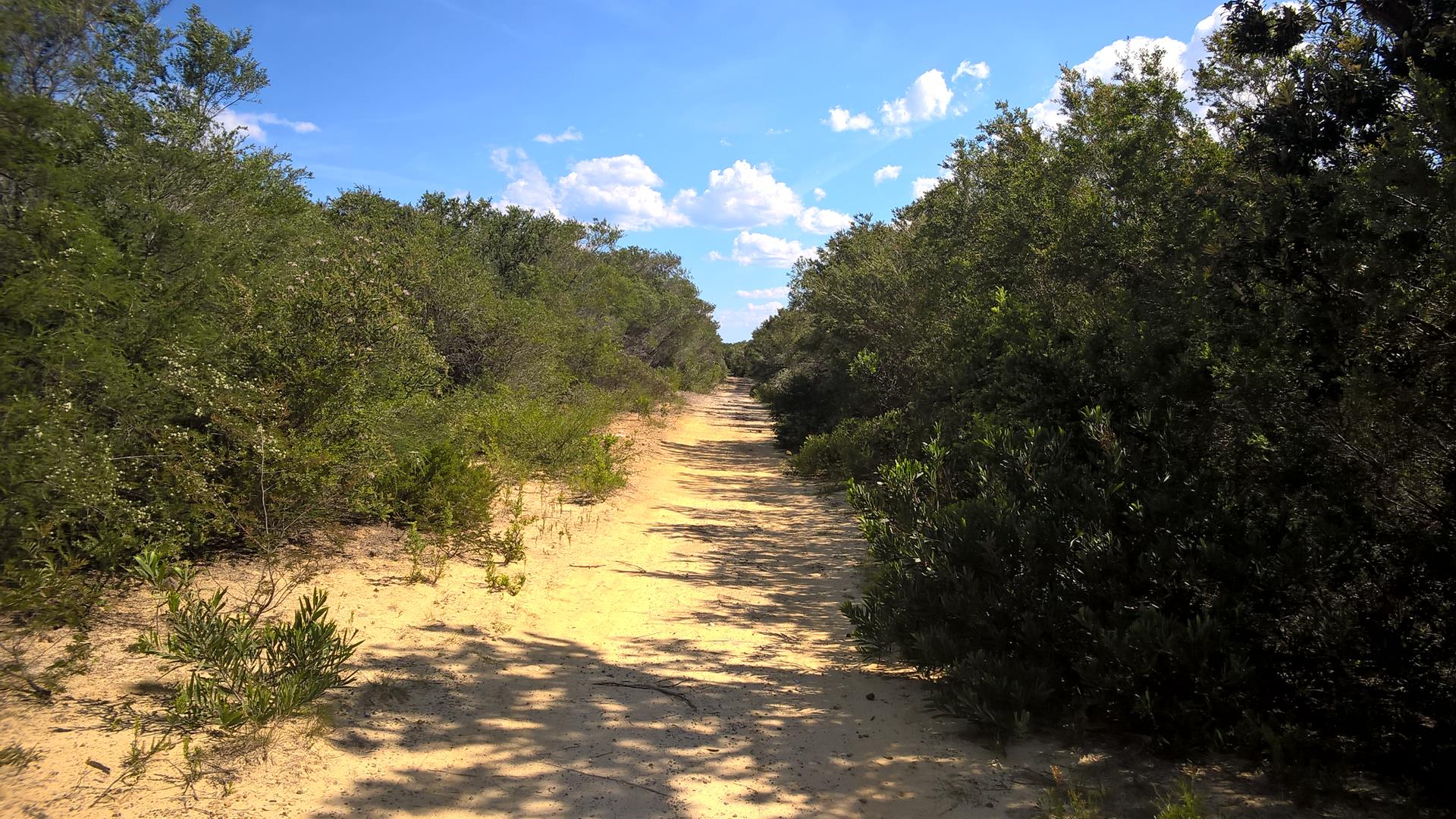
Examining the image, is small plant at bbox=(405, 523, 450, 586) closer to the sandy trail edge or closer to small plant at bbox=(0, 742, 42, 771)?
the sandy trail edge

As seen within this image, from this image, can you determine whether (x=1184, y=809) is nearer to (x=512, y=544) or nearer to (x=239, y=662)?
(x=239, y=662)

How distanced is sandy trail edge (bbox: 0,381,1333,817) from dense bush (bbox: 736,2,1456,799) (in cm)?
58

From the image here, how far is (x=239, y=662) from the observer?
157 inches

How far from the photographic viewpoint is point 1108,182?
32.4 ft

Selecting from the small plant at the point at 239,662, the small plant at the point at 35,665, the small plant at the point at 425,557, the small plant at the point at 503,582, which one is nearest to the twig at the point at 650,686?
the small plant at the point at 239,662

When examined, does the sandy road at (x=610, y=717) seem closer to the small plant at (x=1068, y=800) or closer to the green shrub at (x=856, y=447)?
the small plant at (x=1068, y=800)

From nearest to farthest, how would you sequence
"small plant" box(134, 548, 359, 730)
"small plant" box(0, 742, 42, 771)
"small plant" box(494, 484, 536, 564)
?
"small plant" box(0, 742, 42, 771)
"small plant" box(134, 548, 359, 730)
"small plant" box(494, 484, 536, 564)

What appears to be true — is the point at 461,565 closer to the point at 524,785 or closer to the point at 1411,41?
the point at 524,785

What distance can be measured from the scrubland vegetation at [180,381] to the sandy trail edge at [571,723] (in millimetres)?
365

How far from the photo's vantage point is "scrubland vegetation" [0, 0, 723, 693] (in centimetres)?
423

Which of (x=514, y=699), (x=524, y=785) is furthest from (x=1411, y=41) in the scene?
(x=514, y=699)

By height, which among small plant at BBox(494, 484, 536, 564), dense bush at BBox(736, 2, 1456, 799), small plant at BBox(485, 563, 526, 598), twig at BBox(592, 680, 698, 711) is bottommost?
twig at BBox(592, 680, 698, 711)

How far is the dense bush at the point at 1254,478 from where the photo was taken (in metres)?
3.20

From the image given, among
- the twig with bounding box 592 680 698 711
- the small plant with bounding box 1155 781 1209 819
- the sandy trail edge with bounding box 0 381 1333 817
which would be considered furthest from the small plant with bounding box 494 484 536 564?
the small plant with bounding box 1155 781 1209 819
